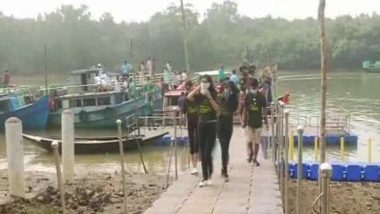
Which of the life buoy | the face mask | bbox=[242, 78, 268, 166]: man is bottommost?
the life buoy

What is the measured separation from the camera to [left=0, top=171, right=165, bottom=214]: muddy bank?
10.8m

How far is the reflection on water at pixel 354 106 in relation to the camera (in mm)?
23625

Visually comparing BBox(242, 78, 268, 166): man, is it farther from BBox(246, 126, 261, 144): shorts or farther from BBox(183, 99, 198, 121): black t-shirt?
BBox(183, 99, 198, 121): black t-shirt

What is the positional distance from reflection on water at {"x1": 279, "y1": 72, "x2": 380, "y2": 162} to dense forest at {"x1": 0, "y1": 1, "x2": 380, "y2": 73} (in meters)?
17.8

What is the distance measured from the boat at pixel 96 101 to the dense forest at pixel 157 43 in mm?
40377

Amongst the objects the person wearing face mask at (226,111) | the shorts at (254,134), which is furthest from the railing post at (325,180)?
the shorts at (254,134)

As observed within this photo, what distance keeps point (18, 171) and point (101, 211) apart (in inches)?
86.3

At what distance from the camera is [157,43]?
292ft

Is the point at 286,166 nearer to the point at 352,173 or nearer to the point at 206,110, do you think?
the point at 206,110

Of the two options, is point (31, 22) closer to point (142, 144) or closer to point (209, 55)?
point (209, 55)

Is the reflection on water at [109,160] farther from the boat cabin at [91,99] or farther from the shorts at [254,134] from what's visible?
the boat cabin at [91,99]

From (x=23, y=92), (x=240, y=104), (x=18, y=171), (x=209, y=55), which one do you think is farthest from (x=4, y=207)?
(x=209, y=55)

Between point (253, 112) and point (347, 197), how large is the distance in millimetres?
3016

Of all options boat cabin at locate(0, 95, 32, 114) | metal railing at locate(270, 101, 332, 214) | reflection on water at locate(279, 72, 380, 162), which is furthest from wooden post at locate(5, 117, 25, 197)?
boat cabin at locate(0, 95, 32, 114)
